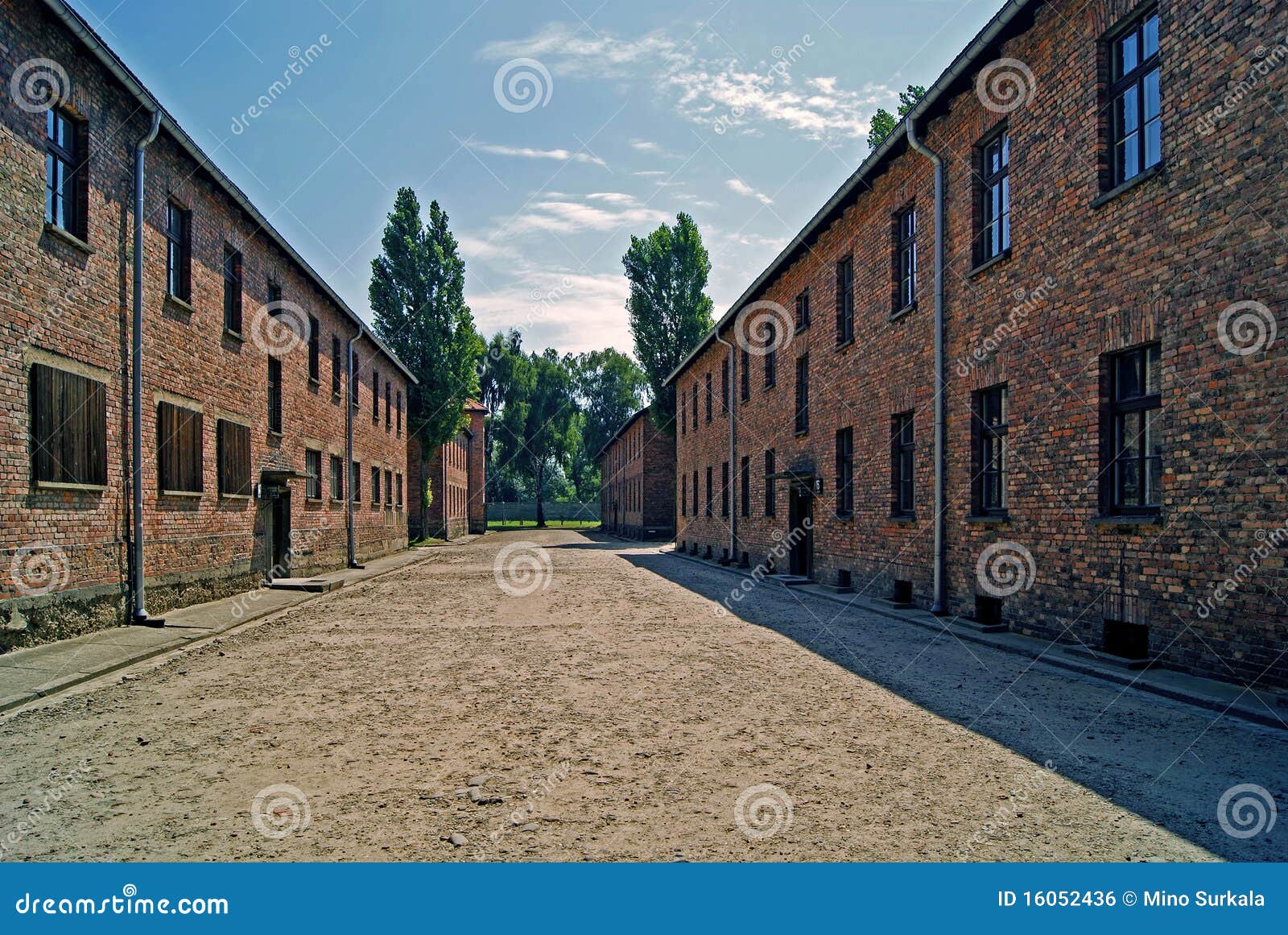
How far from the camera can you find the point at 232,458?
1552 cm

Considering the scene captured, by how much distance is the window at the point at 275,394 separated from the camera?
1866cm

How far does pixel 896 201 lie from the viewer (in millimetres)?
14445

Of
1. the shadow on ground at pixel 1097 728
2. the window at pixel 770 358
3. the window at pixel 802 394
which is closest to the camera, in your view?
the shadow on ground at pixel 1097 728

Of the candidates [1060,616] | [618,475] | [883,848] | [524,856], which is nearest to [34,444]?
[524,856]

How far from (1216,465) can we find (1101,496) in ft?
5.25

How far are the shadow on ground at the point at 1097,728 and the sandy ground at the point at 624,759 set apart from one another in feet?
0.09

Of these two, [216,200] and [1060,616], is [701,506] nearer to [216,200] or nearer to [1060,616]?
[216,200]

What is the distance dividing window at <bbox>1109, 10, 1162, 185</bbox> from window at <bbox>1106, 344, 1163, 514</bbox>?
1.92 meters

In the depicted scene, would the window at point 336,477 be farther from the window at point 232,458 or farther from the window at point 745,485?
the window at point 745,485

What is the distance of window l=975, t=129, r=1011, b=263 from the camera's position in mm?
11156

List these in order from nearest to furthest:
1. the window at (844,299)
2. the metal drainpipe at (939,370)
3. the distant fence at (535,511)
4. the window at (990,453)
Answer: the window at (990,453)
the metal drainpipe at (939,370)
the window at (844,299)
the distant fence at (535,511)

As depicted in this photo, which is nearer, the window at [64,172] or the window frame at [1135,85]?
the window frame at [1135,85]

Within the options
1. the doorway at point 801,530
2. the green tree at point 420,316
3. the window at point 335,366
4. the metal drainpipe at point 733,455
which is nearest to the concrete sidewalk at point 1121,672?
the doorway at point 801,530

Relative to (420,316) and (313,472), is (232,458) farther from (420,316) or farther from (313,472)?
(420,316)
